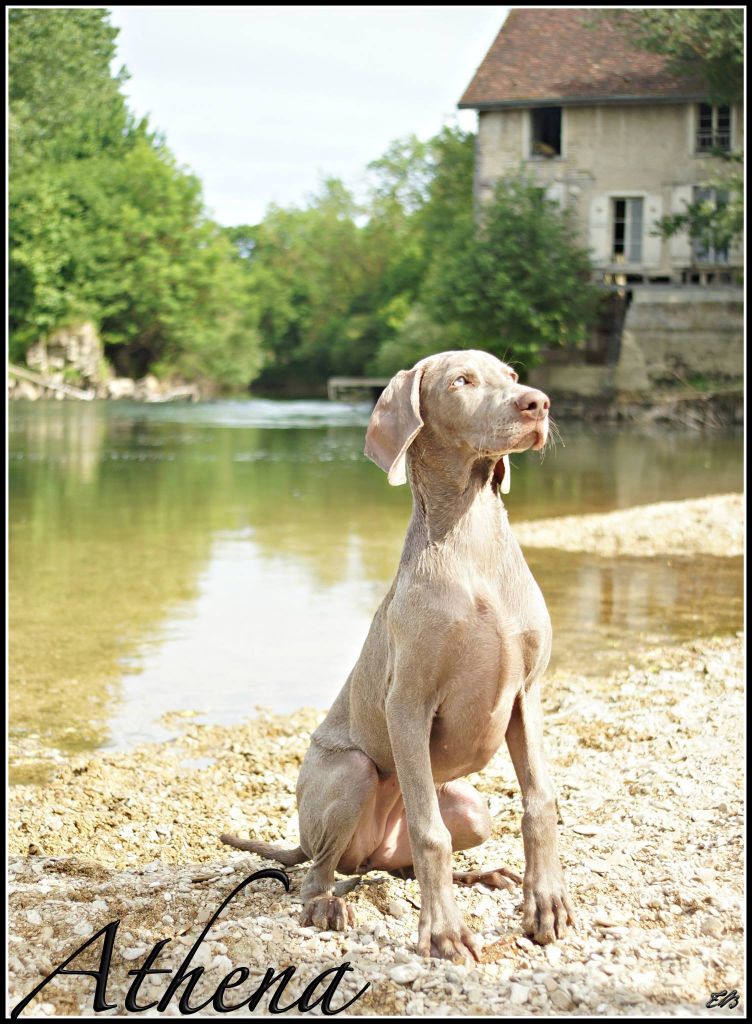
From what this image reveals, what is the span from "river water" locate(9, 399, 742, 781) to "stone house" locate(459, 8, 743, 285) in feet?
51.4

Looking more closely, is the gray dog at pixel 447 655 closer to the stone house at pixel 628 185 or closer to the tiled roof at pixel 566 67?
the stone house at pixel 628 185

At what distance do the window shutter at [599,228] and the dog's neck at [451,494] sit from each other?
37579 mm

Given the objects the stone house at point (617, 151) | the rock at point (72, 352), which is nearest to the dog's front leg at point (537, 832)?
the stone house at point (617, 151)

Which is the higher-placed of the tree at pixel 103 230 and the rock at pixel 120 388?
the tree at pixel 103 230

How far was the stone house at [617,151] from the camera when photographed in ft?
130

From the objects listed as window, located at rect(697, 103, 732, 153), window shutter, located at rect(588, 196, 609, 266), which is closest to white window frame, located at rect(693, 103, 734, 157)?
window, located at rect(697, 103, 732, 153)

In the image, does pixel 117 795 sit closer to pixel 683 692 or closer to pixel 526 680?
pixel 526 680

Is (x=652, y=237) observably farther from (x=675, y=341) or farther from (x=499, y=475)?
(x=499, y=475)

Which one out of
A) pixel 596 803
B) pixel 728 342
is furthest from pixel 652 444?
pixel 596 803

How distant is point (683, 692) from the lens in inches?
289

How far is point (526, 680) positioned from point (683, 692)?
12.1 ft

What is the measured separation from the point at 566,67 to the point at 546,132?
232cm

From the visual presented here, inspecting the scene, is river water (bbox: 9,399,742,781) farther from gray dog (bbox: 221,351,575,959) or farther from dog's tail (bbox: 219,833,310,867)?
gray dog (bbox: 221,351,575,959)

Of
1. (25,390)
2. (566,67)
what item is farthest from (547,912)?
(25,390)
